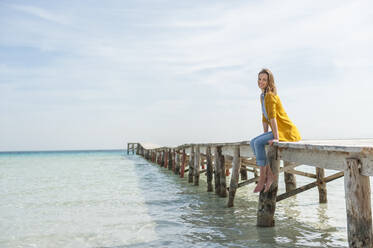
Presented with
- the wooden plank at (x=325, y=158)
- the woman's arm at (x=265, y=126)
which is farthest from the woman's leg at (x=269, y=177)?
the woman's arm at (x=265, y=126)

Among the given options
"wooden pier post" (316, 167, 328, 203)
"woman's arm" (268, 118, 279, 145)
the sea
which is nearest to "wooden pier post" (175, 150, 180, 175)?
the sea

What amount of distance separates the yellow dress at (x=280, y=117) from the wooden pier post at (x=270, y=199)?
0.28 m

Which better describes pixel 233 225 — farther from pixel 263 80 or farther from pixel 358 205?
pixel 358 205

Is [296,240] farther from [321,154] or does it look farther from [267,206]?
[321,154]

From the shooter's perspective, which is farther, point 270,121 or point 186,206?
point 186,206

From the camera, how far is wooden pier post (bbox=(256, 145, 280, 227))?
5.84 meters

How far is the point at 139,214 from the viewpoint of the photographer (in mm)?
7941

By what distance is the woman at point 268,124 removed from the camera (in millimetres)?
5688

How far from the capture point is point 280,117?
5.75 m

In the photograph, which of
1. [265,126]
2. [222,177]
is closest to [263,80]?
[265,126]

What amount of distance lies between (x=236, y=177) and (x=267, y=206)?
2.33m

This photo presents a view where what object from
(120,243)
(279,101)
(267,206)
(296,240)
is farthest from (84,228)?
(279,101)

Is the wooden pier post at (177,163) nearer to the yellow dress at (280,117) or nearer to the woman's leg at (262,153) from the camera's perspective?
the woman's leg at (262,153)

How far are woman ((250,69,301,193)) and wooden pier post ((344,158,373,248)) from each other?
1.96m
